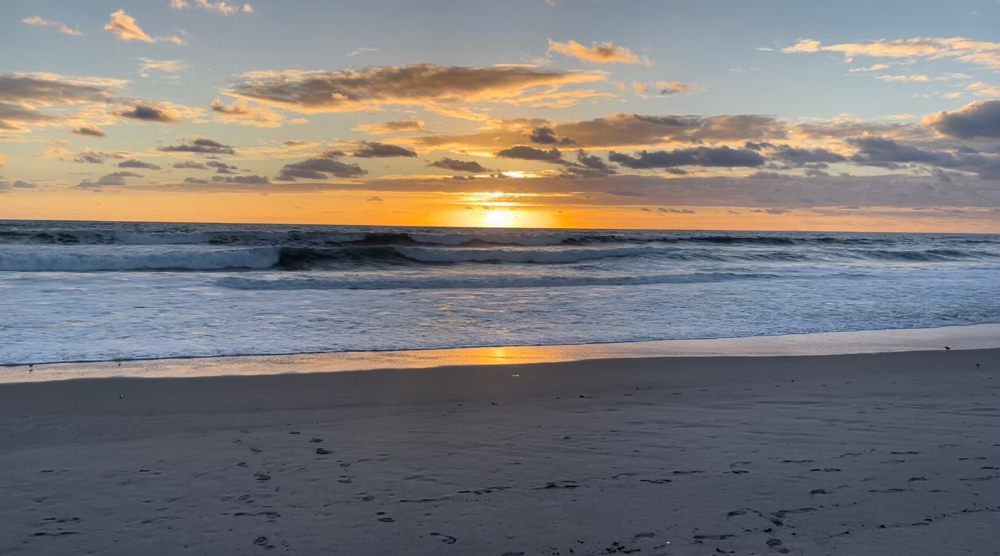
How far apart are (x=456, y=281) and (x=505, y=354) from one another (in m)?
11.7

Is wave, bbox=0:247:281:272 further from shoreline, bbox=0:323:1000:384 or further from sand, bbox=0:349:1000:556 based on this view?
sand, bbox=0:349:1000:556

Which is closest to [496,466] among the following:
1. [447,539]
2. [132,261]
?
[447,539]

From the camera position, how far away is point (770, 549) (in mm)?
3203

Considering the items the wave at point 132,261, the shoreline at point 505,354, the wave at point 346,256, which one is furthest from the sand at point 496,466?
the wave at point 346,256

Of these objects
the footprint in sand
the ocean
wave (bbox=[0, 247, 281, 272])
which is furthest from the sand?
wave (bbox=[0, 247, 281, 272])

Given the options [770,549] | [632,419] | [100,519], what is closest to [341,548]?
[100,519]

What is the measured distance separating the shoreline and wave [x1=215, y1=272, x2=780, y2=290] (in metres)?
9.45

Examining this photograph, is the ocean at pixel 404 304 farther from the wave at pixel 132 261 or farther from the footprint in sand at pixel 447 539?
the footprint in sand at pixel 447 539

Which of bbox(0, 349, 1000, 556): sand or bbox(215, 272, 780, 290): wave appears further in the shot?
bbox(215, 272, 780, 290): wave

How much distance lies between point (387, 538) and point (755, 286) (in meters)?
17.8

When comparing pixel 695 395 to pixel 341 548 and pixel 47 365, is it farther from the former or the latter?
pixel 47 365

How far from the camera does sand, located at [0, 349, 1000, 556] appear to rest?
10.9ft

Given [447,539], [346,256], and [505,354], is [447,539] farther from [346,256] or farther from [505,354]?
[346,256]

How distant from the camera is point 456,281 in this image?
20.5 metres
